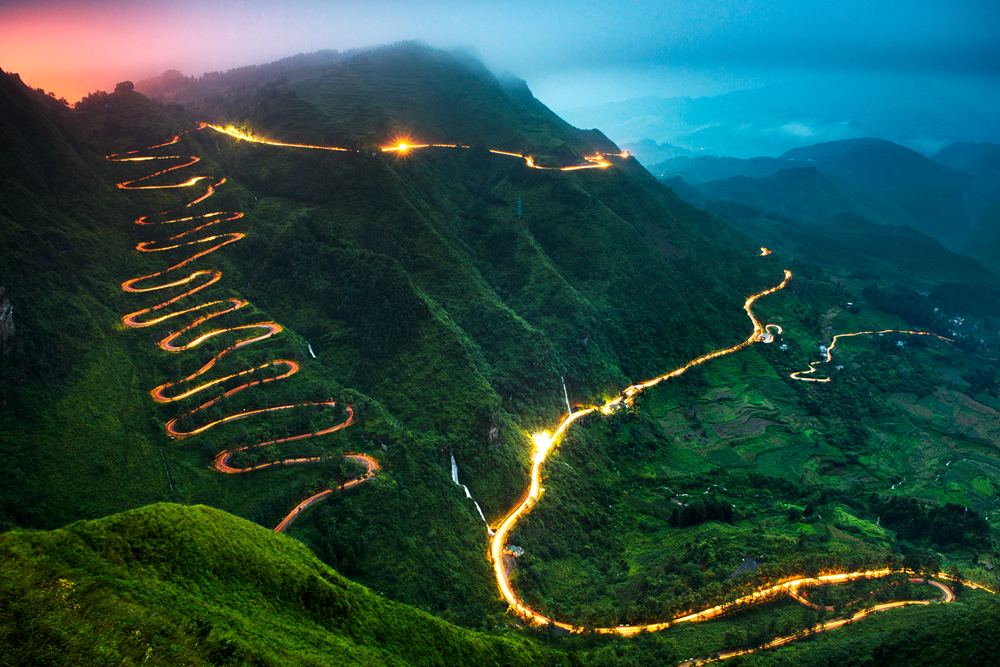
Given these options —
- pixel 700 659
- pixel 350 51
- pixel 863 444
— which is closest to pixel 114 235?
pixel 700 659

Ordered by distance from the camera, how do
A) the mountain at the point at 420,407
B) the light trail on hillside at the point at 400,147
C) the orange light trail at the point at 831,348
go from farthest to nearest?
the orange light trail at the point at 831,348 → the light trail on hillside at the point at 400,147 → the mountain at the point at 420,407

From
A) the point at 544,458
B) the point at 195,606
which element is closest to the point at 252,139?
the point at 544,458

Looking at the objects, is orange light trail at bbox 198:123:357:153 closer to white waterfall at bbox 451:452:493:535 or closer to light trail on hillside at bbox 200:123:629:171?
light trail on hillside at bbox 200:123:629:171

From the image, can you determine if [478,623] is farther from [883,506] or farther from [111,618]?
[883,506]

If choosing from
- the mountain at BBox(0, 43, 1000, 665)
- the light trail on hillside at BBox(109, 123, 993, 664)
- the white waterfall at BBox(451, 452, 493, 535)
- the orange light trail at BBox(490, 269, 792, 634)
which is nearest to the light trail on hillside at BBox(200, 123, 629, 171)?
the mountain at BBox(0, 43, 1000, 665)

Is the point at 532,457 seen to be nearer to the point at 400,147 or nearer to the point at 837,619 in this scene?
the point at 837,619

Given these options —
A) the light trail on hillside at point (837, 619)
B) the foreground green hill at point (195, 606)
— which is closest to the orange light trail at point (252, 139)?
the foreground green hill at point (195, 606)

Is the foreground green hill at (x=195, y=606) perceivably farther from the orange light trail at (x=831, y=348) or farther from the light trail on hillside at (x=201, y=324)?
the orange light trail at (x=831, y=348)
